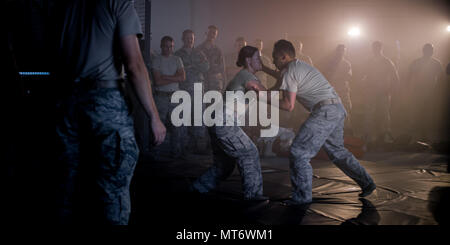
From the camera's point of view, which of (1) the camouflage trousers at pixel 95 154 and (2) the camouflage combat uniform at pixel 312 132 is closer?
(1) the camouflage trousers at pixel 95 154

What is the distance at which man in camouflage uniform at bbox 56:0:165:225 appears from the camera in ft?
5.88

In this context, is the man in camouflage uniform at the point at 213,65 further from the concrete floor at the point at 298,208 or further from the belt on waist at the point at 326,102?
the belt on waist at the point at 326,102

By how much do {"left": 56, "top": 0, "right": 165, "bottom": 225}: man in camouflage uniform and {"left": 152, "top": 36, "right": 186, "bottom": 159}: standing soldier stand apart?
4.10 metres

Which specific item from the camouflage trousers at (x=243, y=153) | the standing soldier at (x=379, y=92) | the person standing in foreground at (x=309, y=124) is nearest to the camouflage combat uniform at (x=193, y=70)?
the camouflage trousers at (x=243, y=153)

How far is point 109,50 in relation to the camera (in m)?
1.83

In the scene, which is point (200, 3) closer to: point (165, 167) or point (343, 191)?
point (165, 167)

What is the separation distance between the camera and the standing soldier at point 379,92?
7812mm

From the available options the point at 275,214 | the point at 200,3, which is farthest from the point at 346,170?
the point at 200,3

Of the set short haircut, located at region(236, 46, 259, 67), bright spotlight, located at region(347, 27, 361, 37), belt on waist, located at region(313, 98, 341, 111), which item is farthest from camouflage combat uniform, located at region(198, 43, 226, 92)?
bright spotlight, located at region(347, 27, 361, 37)

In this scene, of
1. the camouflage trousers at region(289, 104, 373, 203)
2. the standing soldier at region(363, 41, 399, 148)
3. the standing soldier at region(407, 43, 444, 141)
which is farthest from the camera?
the standing soldier at region(407, 43, 444, 141)

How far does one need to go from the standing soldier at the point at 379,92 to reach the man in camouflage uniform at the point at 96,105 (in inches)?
276

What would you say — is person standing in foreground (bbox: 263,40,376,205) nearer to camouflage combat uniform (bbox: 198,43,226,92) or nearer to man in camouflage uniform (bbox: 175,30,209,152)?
man in camouflage uniform (bbox: 175,30,209,152)
